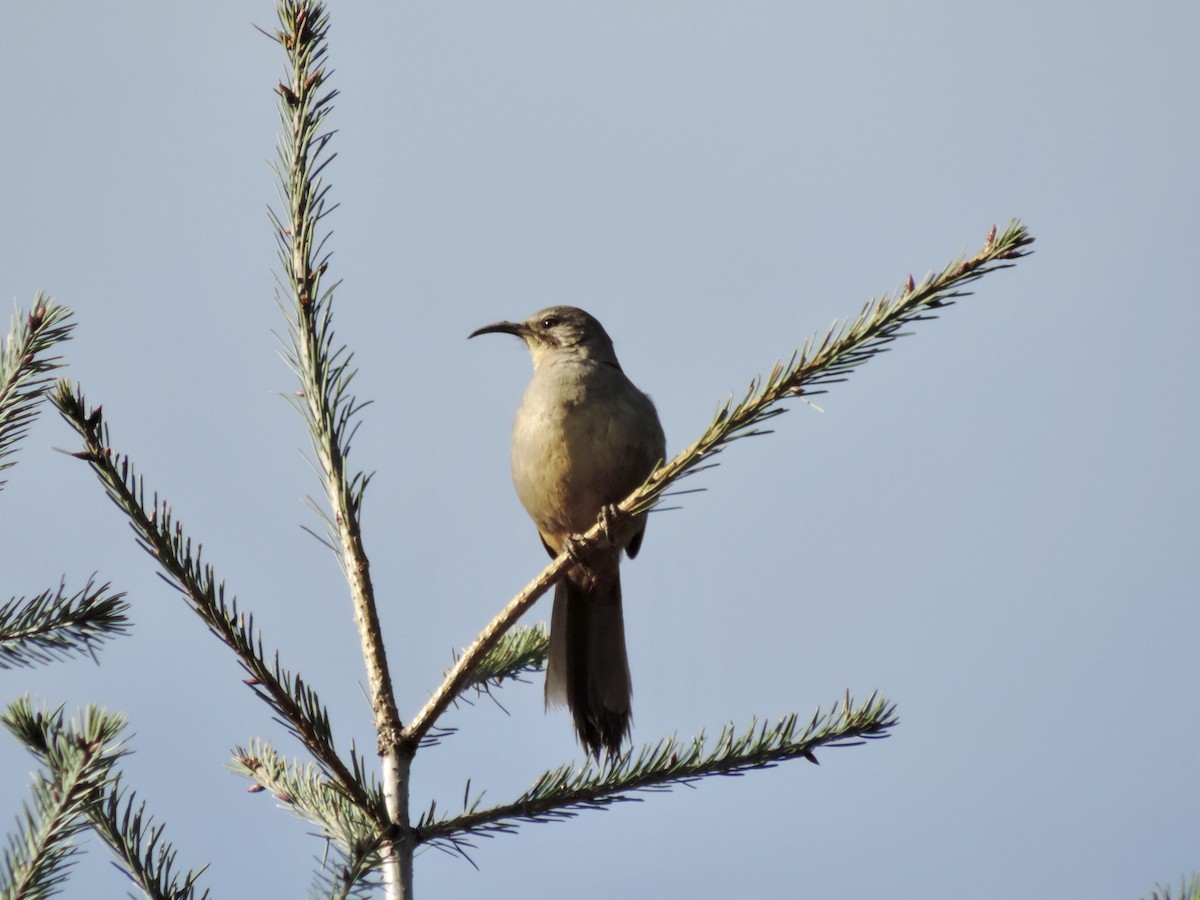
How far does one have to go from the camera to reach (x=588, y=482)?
196 inches

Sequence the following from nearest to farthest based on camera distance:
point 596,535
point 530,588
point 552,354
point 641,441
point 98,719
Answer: point 98,719, point 530,588, point 596,535, point 641,441, point 552,354

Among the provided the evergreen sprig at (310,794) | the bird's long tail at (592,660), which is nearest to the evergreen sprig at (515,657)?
the bird's long tail at (592,660)

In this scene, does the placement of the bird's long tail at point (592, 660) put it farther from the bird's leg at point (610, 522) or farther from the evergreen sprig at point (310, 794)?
the evergreen sprig at point (310, 794)

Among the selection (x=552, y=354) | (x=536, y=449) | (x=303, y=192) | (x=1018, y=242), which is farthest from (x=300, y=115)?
(x=552, y=354)

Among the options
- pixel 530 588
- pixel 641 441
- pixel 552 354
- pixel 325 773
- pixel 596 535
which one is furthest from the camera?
pixel 552 354

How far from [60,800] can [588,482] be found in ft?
10.6

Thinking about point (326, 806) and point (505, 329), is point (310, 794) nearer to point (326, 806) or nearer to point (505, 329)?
point (326, 806)

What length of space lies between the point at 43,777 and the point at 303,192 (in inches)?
53.5

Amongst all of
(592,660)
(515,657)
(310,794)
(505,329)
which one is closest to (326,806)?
(310,794)

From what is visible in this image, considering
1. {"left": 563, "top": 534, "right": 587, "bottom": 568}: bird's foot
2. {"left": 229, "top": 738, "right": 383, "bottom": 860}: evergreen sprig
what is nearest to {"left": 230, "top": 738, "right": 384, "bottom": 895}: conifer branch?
{"left": 229, "top": 738, "right": 383, "bottom": 860}: evergreen sprig

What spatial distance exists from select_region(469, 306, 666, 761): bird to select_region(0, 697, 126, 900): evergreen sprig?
8.51 ft

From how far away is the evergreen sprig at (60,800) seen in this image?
1.88 meters

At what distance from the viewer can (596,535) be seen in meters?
3.64

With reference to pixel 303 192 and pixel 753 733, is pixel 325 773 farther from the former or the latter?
pixel 303 192
